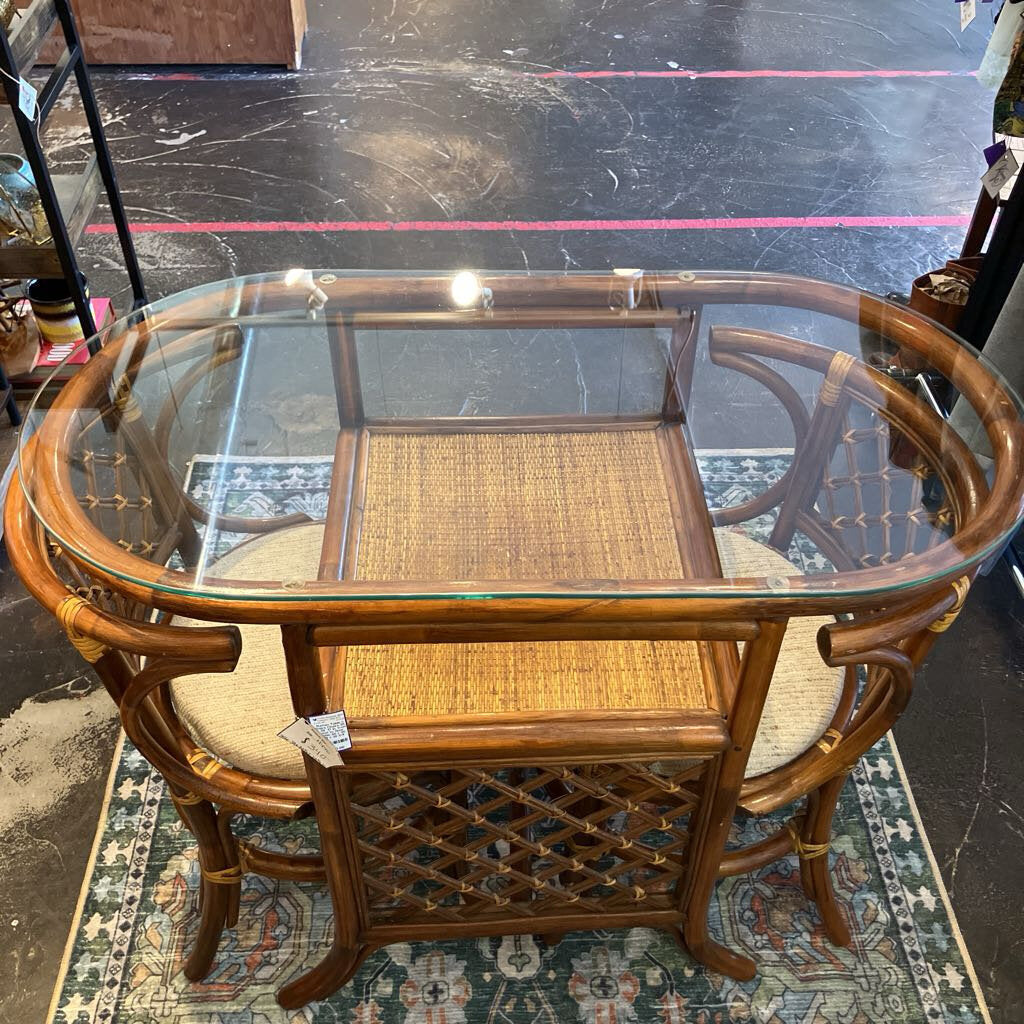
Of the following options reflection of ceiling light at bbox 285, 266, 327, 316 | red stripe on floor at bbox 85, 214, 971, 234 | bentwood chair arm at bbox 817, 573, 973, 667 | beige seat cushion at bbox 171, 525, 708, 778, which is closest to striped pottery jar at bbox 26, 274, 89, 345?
red stripe on floor at bbox 85, 214, 971, 234

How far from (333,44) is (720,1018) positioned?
4510 millimetres

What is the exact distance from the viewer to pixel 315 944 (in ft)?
6.03

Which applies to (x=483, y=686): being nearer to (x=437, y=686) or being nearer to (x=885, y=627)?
(x=437, y=686)

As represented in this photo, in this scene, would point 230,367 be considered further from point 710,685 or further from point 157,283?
point 157,283

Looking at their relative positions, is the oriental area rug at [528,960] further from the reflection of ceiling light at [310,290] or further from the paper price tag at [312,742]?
the paper price tag at [312,742]

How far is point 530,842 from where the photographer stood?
1.49 m

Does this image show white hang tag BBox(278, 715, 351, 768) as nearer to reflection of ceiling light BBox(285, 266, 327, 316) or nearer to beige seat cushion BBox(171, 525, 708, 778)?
beige seat cushion BBox(171, 525, 708, 778)

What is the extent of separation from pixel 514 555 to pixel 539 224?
100 inches

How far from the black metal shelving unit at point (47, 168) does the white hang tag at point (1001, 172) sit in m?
Answer: 2.20

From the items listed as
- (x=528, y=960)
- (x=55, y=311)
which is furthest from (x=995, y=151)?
(x=55, y=311)

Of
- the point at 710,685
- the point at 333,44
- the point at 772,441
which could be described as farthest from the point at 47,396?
the point at 333,44

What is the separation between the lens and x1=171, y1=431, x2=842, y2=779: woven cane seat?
1459mm

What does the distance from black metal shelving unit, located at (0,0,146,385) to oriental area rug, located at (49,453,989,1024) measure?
4.07 ft

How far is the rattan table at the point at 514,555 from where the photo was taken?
1.20m
